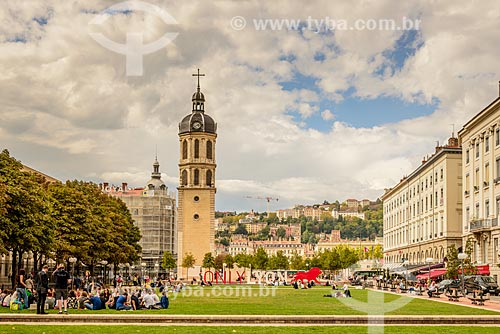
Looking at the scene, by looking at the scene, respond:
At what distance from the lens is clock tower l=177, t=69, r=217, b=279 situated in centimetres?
12938

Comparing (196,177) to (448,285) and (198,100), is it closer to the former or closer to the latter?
(198,100)

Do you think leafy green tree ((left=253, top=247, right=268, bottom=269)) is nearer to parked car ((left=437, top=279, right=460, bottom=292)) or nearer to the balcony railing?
the balcony railing

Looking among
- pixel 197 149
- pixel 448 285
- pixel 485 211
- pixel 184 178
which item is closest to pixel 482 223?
pixel 485 211

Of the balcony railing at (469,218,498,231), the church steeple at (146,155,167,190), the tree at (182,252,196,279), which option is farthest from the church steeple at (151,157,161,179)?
the balcony railing at (469,218,498,231)

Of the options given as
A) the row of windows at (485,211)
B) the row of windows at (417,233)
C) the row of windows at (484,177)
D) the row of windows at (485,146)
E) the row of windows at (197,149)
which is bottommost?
the row of windows at (417,233)

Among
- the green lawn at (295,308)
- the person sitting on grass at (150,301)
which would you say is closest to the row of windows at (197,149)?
the green lawn at (295,308)

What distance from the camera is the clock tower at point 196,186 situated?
424ft

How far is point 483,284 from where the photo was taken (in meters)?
56.1

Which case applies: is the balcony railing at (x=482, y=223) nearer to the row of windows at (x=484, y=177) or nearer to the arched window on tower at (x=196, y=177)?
the row of windows at (x=484, y=177)

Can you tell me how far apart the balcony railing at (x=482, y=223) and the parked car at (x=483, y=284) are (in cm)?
625

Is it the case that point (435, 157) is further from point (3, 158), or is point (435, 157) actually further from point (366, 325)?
point (366, 325)

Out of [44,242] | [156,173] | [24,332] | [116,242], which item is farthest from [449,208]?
[156,173]

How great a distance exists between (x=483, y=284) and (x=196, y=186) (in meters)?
81.5

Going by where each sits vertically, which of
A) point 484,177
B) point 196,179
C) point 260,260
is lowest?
point 260,260
